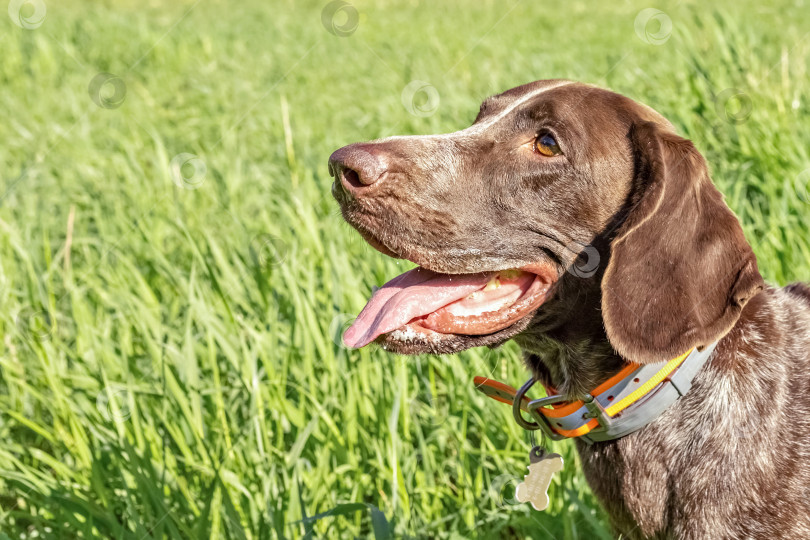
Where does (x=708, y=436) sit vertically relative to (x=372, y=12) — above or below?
below

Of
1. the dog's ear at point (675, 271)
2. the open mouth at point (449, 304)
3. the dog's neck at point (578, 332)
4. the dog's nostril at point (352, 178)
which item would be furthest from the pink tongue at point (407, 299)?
the dog's ear at point (675, 271)

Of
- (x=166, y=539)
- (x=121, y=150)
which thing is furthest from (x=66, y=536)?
(x=121, y=150)

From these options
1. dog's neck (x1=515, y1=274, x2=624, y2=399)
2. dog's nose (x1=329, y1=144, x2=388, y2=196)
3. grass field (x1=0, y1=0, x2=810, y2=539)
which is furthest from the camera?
grass field (x1=0, y1=0, x2=810, y2=539)

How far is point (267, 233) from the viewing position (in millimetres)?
4391

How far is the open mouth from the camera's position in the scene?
2.29 m

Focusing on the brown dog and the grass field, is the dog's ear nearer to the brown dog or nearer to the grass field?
the brown dog

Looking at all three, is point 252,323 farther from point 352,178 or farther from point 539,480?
point 539,480

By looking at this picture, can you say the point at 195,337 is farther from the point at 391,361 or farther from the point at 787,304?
the point at 787,304

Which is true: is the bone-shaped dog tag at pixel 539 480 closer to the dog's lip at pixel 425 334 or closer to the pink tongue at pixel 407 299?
the dog's lip at pixel 425 334

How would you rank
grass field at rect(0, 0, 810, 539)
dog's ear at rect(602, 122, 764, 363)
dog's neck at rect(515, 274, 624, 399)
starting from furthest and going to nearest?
grass field at rect(0, 0, 810, 539)
dog's neck at rect(515, 274, 624, 399)
dog's ear at rect(602, 122, 764, 363)

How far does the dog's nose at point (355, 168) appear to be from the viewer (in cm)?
227

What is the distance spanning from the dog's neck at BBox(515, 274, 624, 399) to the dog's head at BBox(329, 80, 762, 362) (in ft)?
0.10

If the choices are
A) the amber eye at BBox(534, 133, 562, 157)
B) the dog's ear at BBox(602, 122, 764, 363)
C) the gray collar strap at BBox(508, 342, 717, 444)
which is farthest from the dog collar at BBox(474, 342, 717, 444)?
the amber eye at BBox(534, 133, 562, 157)

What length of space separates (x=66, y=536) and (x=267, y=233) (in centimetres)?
202
